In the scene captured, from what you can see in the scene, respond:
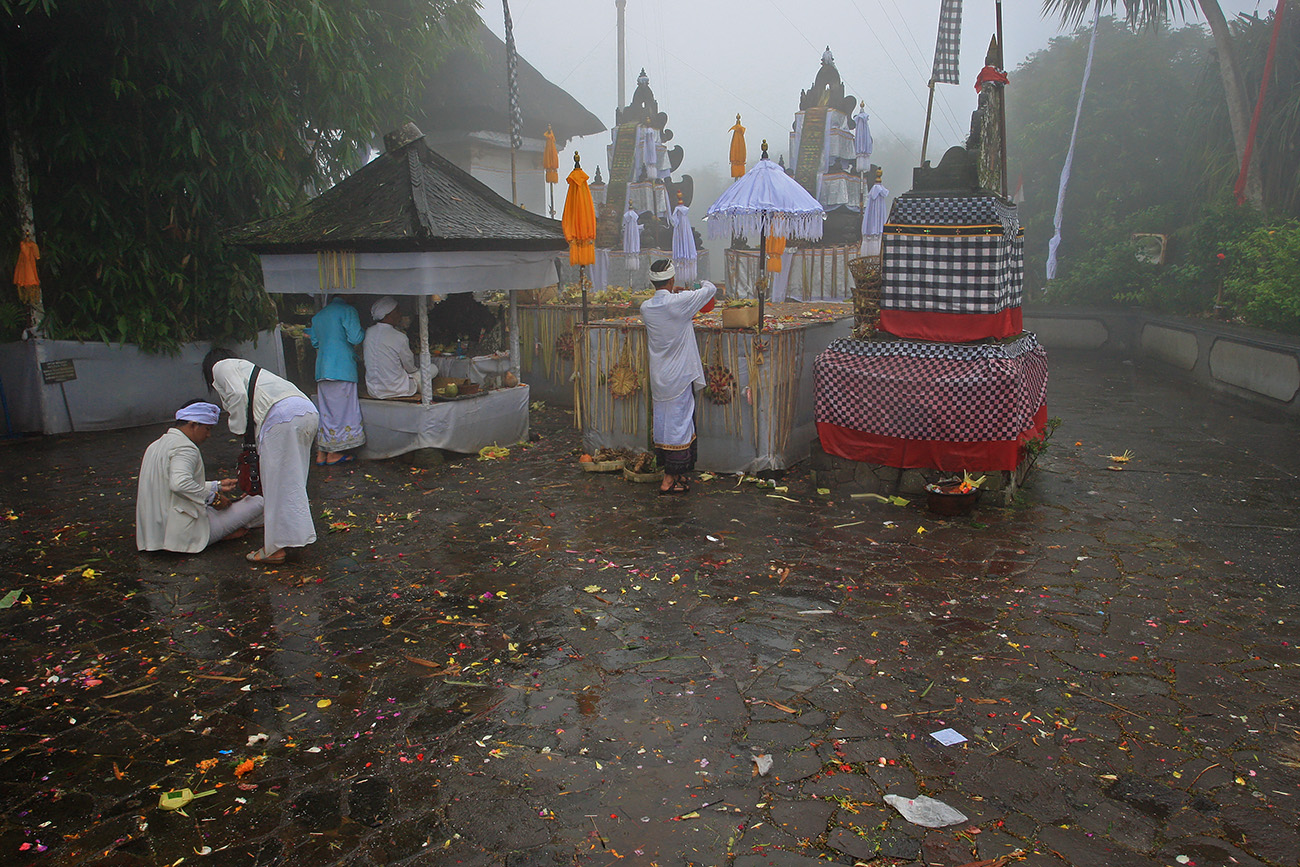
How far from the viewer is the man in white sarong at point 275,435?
240 inches

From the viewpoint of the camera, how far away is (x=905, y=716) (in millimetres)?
4137

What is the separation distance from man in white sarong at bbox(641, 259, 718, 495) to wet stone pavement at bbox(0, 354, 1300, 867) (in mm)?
455

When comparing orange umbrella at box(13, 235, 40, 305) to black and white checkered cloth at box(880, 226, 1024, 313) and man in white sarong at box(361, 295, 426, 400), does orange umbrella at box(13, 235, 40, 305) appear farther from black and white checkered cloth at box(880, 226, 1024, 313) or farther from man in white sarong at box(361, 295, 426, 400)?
black and white checkered cloth at box(880, 226, 1024, 313)

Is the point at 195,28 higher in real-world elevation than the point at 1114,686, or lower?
higher

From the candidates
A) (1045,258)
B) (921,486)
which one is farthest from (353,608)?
(1045,258)

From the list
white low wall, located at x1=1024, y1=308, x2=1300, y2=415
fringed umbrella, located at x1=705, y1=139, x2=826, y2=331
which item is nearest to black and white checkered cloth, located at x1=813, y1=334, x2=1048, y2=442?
fringed umbrella, located at x1=705, y1=139, x2=826, y2=331

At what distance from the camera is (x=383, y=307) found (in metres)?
9.28

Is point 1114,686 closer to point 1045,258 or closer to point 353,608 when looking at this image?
point 353,608

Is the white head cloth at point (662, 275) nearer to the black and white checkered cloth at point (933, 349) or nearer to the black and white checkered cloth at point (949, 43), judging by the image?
the black and white checkered cloth at point (933, 349)

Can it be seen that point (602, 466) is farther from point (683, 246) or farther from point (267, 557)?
point (683, 246)

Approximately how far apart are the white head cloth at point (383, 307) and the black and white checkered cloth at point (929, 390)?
461cm

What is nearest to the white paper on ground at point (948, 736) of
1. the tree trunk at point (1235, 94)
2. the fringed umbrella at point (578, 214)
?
the fringed umbrella at point (578, 214)

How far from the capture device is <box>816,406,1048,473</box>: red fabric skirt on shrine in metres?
7.20

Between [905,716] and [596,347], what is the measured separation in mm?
5624
